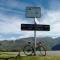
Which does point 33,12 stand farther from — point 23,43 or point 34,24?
point 23,43

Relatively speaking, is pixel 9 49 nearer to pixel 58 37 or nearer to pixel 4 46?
pixel 4 46

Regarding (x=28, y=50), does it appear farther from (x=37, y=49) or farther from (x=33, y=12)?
(x=33, y=12)

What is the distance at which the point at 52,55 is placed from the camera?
520 centimetres

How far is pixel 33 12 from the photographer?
5242mm

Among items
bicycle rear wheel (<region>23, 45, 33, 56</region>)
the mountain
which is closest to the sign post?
the mountain

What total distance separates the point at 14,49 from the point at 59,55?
73cm

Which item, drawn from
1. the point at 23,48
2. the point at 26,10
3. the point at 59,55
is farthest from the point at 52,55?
the point at 26,10

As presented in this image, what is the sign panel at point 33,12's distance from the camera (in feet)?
17.0

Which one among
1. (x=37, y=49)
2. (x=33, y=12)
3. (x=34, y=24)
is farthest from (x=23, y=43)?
(x=33, y=12)

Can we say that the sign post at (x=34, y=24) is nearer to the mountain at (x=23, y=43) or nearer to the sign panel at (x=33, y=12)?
the sign panel at (x=33, y=12)

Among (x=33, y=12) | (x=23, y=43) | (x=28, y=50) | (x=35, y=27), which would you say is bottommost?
(x=28, y=50)

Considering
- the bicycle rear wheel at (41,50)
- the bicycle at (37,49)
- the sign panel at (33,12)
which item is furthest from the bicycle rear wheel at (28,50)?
the sign panel at (33,12)

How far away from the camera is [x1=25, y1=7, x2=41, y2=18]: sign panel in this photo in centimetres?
517

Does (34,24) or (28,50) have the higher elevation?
(34,24)
